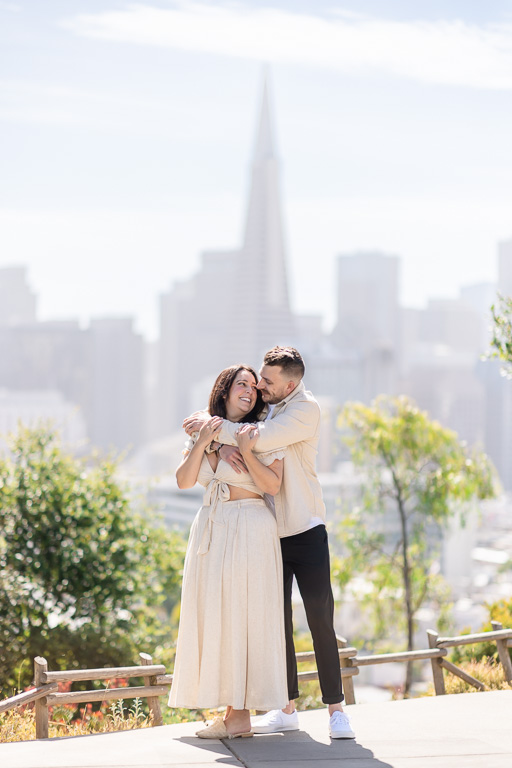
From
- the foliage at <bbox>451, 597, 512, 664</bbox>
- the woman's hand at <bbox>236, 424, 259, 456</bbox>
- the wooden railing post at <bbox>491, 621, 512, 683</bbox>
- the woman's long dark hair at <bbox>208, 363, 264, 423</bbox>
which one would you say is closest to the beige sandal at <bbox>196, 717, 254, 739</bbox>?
the woman's hand at <bbox>236, 424, 259, 456</bbox>

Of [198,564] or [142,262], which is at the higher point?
[142,262]

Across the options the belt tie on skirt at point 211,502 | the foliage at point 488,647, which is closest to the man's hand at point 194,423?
the belt tie on skirt at point 211,502

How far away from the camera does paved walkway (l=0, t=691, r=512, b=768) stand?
3.20 m

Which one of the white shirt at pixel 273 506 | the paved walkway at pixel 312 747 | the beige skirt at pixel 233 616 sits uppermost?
the white shirt at pixel 273 506

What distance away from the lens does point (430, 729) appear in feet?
12.3

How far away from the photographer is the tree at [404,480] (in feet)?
38.5

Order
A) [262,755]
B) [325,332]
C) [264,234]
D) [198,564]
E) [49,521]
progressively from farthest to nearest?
[325,332] → [264,234] → [49,521] → [198,564] → [262,755]

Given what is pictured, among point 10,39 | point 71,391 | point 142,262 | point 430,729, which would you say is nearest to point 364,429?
point 430,729

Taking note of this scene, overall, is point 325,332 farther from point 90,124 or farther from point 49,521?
point 49,521

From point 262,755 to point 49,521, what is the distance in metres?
4.71

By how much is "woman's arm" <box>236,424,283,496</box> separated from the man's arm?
0.13 ft

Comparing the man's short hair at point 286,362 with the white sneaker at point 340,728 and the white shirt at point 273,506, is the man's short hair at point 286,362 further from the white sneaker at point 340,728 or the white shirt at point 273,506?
the white sneaker at point 340,728

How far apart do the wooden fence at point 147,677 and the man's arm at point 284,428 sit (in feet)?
3.98

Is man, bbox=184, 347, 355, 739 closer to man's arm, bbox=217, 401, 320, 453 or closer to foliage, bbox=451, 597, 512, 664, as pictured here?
man's arm, bbox=217, 401, 320, 453
